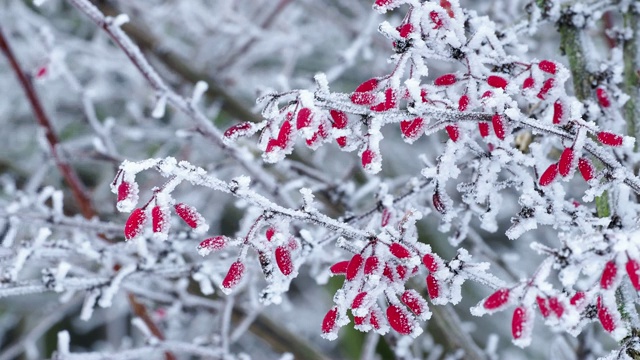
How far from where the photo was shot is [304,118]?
1.17 m

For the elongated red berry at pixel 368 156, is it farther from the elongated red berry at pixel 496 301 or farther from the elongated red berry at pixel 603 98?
the elongated red berry at pixel 603 98

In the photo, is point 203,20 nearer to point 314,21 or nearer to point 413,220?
point 314,21

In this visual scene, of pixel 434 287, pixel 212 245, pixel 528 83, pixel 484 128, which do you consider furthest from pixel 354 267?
pixel 528 83

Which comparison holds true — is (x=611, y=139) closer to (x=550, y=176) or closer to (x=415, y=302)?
(x=550, y=176)

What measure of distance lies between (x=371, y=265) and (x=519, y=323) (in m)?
0.27

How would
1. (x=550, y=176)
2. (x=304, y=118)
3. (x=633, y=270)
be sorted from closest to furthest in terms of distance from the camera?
1. (x=633, y=270)
2. (x=304, y=118)
3. (x=550, y=176)

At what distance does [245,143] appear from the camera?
249cm

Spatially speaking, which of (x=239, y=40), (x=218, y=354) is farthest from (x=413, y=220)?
(x=239, y=40)

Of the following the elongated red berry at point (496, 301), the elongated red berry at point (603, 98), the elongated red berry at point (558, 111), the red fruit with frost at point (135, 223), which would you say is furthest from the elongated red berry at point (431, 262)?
the elongated red berry at point (603, 98)

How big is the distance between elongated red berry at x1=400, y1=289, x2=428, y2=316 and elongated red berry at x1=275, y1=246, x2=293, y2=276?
22 centimetres

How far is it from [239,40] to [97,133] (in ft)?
4.13

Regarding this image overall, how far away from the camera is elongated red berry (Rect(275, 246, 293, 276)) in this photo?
125cm

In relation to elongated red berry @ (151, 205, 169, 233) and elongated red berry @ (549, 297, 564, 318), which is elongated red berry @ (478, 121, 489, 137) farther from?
elongated red berry @ (151, 205, 169, 233)

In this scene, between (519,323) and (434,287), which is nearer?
(519,323)
